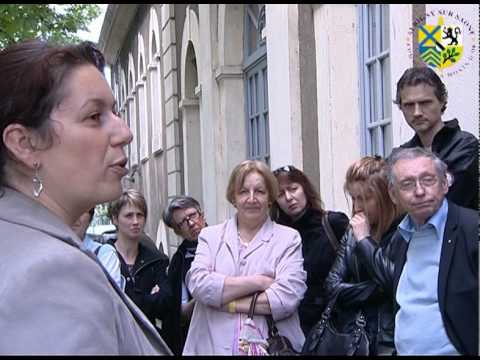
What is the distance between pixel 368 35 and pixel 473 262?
12.9 feet

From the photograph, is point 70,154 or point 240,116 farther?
point 240,116

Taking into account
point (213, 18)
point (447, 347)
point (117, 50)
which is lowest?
point (447, 347)

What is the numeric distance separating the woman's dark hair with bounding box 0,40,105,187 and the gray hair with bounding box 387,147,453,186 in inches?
82.4

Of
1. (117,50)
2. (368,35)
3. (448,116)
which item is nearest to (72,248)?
(448,116)

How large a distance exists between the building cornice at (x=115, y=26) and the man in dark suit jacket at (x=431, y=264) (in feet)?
63.0

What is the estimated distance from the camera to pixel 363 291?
13.0ft

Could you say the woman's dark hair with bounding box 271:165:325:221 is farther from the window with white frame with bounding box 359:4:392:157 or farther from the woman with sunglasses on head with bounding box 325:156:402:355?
the window with white frame with bounding box 359:4:392:157

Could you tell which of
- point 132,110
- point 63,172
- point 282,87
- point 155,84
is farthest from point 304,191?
point 132,110

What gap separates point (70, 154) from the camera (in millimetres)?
1765

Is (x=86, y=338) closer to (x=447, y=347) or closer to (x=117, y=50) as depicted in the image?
(x=447, y=347)

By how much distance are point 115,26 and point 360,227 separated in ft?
74.4

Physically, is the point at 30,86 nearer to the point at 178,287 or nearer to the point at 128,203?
the point at 178,287

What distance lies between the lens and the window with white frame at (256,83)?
10.1 metres

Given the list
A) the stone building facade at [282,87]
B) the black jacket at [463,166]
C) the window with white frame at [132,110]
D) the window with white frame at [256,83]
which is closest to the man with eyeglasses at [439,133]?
the black jacket at [463,166]
